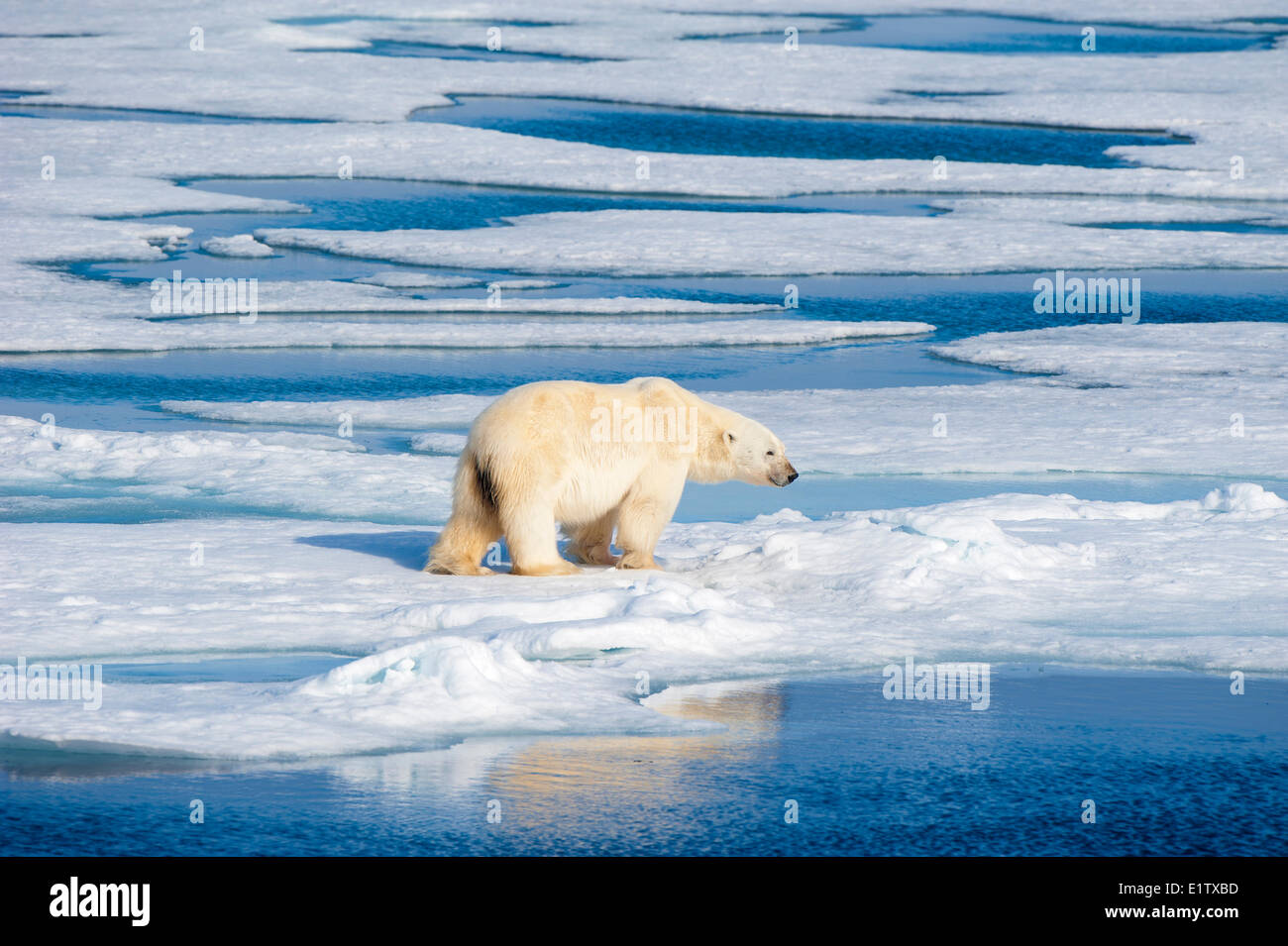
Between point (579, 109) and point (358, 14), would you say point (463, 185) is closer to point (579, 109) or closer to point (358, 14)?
point (579, 109)

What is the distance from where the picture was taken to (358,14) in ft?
109

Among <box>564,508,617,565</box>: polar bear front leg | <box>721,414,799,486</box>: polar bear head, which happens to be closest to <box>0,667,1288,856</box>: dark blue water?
<box>564,508,617,565</box>: polar bear front leg

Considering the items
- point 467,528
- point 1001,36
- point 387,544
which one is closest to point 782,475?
point 467,528

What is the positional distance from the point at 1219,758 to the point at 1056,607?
4.46 feet

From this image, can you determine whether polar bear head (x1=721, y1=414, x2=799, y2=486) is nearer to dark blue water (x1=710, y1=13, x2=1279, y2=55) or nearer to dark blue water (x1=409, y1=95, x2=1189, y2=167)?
dark blue water (x1=409, y1=95, x2=1189, y2=167)

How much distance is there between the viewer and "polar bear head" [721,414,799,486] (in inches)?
260

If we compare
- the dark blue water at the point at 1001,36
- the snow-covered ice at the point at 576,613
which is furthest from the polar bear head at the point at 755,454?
the dark blue water at the point at 1001,36

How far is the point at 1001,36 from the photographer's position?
3127cm

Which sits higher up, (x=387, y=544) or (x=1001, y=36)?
(x=1001, y=36)

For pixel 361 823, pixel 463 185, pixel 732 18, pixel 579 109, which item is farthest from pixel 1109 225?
pixel 732 18

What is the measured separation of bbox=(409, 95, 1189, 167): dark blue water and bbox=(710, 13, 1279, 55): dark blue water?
6838mm

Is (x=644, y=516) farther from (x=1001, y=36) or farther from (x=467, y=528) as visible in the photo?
(x=1001, y=36)

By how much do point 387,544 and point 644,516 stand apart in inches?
44.1

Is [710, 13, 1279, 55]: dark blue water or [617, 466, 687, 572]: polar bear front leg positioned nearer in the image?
[617, 466, 687, 572]: polar bear front leg
